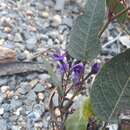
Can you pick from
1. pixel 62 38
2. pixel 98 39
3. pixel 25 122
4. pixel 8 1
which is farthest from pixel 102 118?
pixel 8 1

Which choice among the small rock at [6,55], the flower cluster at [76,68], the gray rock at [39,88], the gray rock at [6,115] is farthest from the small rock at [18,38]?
the flower cluster at [76,68]

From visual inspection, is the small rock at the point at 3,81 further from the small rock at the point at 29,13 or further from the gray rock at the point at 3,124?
the small rock at the point at 29,13

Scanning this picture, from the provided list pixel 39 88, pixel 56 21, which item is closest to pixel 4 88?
pixel 39 88

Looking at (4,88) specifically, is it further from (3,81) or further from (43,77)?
(43,77)

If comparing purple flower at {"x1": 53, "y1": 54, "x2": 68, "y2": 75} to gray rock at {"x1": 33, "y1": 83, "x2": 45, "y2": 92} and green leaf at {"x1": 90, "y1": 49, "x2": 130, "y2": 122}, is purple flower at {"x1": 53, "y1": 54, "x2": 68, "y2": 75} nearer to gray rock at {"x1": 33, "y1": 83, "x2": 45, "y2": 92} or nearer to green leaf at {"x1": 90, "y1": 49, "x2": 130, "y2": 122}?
green leaf at {"x1": 90, "y1": 49, "x2": 130, "y2": 122}

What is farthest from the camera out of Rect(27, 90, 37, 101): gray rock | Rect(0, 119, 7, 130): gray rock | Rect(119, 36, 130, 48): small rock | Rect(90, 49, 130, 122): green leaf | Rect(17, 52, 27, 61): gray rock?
Rect(119, 36, 130, 48): small rock

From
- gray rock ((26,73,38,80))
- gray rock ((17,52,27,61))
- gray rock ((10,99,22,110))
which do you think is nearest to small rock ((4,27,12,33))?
gray rock ((17,52,27,61))

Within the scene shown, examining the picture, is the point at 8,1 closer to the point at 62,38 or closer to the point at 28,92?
the point at 62,38
